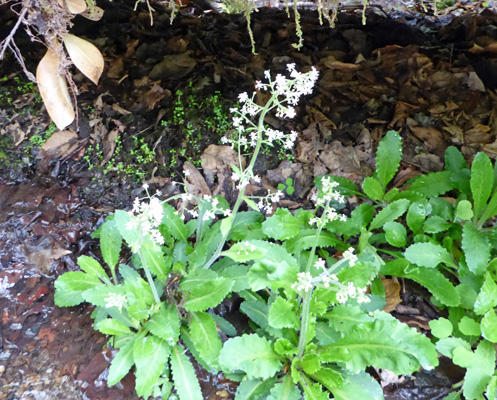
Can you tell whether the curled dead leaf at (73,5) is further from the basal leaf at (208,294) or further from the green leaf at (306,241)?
the green leaf at (306,241)

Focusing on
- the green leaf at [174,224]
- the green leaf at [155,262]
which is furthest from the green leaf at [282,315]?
the green leaf at [174,224]

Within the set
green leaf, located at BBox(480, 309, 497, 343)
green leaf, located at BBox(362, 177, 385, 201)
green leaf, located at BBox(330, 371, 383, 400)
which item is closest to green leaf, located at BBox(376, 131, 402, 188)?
green leaf, located at BBox(362, 177, 385, 201)

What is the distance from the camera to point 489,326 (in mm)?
1770

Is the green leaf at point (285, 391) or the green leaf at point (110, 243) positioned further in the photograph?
the green leaf at point (110, 243)

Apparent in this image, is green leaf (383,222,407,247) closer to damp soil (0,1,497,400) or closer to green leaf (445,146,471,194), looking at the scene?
damp soil (0,1,497,400)

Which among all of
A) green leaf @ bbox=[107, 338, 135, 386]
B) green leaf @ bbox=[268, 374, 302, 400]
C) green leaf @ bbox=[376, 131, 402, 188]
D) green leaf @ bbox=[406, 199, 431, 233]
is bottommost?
green leaf @ bbox=[268, 374, 302, 400]

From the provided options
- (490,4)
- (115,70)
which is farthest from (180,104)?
(490,4)

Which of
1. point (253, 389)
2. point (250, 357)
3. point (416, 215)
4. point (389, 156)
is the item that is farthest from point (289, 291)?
point (389, 156)

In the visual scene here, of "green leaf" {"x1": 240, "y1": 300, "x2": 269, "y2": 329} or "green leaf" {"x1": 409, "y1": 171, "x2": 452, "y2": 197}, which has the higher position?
"green leaf" {"x1": 409, "y1": 171, "x2": 452, "y2": 197}

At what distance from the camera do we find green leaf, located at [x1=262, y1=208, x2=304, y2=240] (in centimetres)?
198

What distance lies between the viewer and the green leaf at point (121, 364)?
1.62 m

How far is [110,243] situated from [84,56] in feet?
3.10

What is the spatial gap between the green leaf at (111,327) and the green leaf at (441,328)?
1.38 m

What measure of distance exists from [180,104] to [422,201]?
1.68 metres
